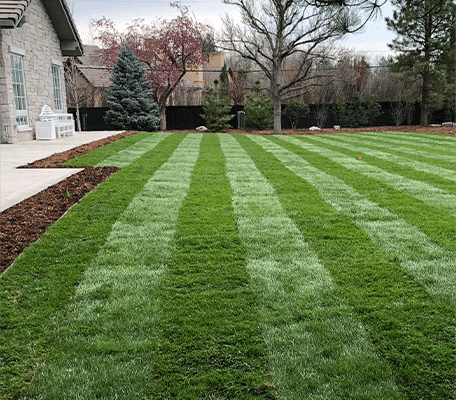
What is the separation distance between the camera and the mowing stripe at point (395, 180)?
5383 millimetres

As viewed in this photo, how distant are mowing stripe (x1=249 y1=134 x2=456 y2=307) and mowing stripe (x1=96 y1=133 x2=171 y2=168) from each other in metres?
3.71

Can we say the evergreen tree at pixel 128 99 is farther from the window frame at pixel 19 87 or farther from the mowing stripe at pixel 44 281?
the mowing stripe at pixel 44 281

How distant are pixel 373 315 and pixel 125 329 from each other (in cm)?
148

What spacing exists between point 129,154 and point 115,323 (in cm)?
710

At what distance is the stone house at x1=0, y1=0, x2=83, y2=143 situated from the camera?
447 inches

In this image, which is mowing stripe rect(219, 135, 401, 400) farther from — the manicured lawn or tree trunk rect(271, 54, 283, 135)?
tree trunk rect(271, 54, 283, 135)

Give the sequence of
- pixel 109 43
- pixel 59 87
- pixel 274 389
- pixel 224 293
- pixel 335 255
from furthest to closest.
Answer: pixel 109 43 < pixel 59 87 < pixel 335 255 < pixel 224 293 < pixel 274 389

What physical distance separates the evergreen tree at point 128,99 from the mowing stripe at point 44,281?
14.3 m

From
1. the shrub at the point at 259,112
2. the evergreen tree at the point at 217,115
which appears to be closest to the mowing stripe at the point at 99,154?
the evergreen tree at the point at 217,115

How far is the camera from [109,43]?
78.6 ft

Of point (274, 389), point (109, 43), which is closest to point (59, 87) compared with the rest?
point (109, 43)

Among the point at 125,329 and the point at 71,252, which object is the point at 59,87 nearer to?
the point at 71,252

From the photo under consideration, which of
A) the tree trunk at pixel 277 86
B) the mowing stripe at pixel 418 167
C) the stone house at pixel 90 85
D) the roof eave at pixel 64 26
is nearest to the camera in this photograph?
the mowing stripe at pixel 418 167

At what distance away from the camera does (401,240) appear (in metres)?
3.94
